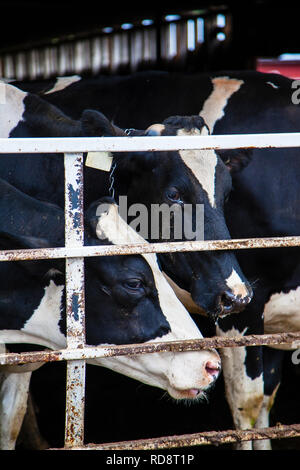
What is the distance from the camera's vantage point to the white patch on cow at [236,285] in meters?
2.81

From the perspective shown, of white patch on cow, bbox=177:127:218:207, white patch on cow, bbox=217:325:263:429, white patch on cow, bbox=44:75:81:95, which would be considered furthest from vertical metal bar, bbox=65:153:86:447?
white patch on cow, bbox=44:75:81:95

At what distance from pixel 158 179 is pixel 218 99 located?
101 centimetres

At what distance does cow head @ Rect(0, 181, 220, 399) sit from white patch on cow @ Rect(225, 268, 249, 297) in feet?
1.19

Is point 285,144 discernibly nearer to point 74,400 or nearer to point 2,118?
point 74,400

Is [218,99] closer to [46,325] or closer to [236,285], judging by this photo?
[236,285]

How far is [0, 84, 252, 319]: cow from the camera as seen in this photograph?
294cm

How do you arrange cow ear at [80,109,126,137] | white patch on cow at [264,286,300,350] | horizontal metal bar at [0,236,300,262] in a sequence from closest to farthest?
horizontal metal bar at [0,236,300,262] < cow ear at [80,109,126,137] < white patch on cow at [264,286,300,350]

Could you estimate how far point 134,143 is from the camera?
7.74 feet

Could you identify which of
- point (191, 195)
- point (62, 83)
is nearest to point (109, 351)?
point (191, 195)

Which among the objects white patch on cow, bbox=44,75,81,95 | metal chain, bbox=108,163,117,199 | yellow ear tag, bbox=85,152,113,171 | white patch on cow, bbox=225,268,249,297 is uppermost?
white patch on cow, bbox=44,75,81,95

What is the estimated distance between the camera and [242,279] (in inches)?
113

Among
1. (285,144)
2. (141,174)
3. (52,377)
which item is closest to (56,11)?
(52,377)

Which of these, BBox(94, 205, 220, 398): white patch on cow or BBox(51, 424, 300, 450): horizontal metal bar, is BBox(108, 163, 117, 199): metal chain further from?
BBox(51, 424, 300, 450): horizontal metal bar

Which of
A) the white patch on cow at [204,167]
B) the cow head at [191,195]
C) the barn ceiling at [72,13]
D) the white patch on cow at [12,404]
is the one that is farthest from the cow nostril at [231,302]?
the barn ceiling at [72,13]
